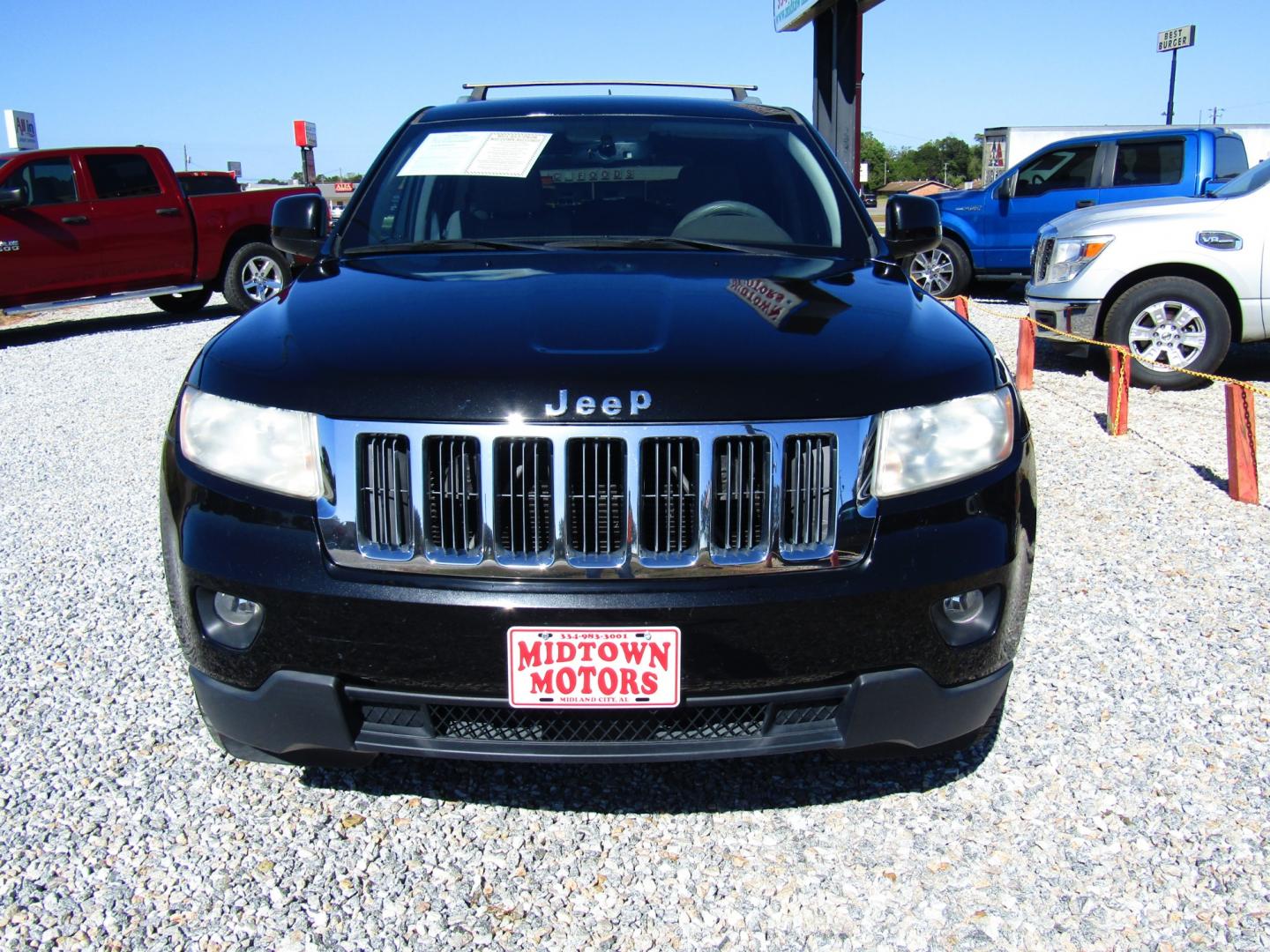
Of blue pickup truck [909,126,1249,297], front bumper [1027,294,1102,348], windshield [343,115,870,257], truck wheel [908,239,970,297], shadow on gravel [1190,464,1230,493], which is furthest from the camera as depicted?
truck wheel [908,239,970,297]

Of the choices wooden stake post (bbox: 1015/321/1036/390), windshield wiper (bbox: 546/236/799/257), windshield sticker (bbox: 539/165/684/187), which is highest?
windshield sticker (bbox: 539/165/684/187)

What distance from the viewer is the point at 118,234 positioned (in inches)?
451

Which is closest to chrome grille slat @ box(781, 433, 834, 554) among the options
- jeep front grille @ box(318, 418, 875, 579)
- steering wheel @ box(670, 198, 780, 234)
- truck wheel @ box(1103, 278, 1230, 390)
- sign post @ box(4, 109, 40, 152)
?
jeep front grille @ box(318, 418, 875, 579)

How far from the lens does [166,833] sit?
2389 mm

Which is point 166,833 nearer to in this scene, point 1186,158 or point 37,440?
point 37,440

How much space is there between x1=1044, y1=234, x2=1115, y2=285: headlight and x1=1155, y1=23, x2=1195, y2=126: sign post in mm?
43475

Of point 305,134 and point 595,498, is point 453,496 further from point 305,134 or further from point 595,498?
point 305,134

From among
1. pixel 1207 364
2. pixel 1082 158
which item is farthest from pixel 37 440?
pixel 1082 158

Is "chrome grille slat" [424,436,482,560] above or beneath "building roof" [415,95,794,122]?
beneath

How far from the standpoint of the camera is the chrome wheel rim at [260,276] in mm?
12805

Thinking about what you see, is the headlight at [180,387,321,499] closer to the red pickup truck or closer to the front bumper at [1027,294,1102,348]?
the front bumper at [1027,294,1102,348]

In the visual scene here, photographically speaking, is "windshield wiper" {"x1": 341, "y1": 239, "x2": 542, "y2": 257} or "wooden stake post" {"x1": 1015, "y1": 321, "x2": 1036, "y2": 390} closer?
"windshield wiper" {"x1": 341, "y1": 239, "x2": 542, "y2": 257}

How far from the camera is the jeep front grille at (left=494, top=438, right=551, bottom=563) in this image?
76.7 inches

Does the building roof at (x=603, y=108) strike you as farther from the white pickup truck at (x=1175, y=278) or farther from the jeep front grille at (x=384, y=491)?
the white pickup truck at (x=1175, y=278)
